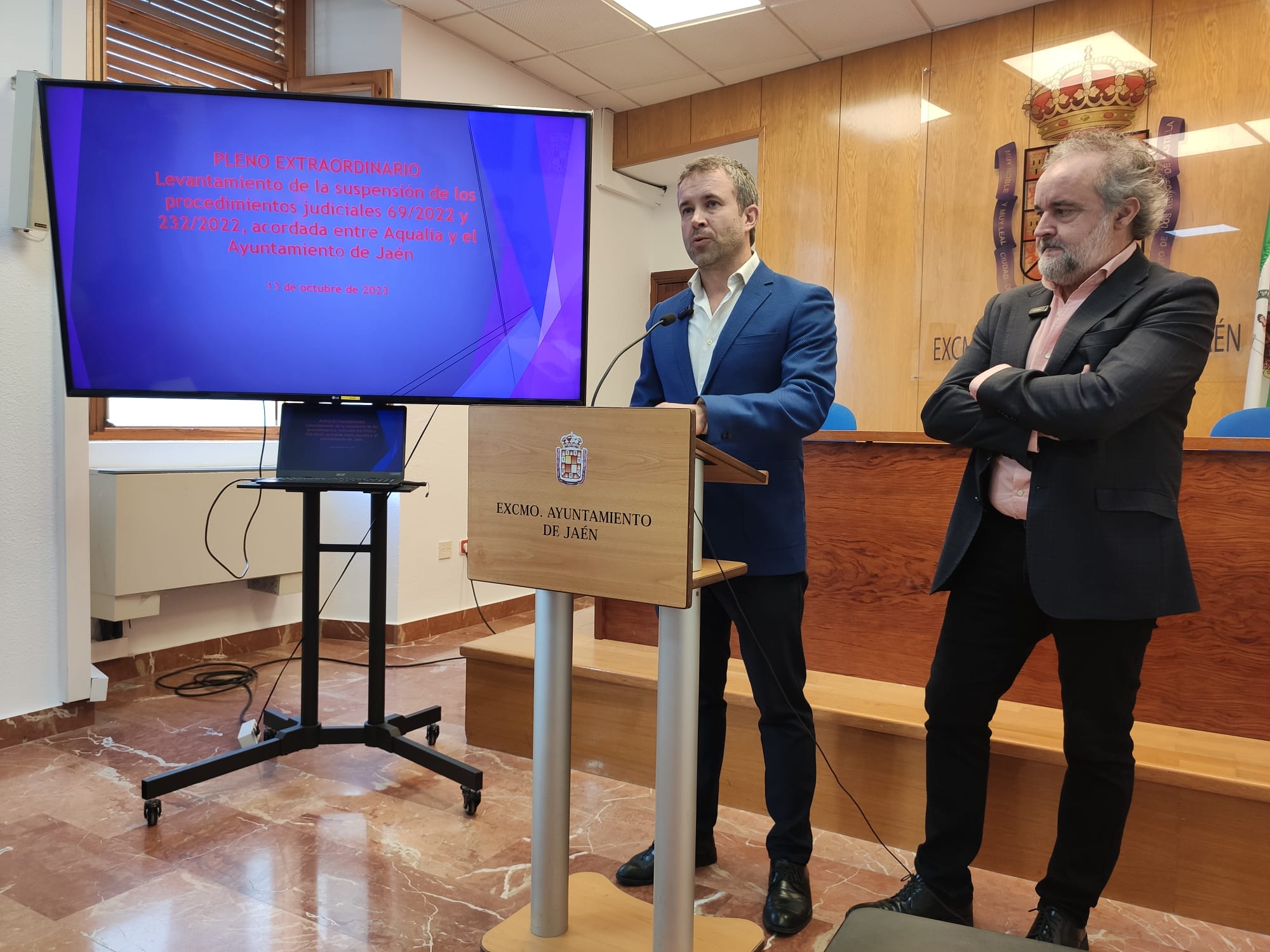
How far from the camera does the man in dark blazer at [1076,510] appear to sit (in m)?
1.44

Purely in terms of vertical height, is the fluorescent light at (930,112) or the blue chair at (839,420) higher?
the fluorescent light at (930,112)

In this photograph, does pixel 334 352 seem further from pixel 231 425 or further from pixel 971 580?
pixel 231 425

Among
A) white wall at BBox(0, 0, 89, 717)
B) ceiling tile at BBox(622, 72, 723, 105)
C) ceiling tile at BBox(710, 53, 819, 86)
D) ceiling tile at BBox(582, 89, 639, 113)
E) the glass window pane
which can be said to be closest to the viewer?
white wall at BBox(0, 0, 89, 717)

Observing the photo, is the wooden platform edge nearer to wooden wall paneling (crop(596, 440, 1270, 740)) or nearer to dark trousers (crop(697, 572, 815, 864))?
wooden wall paneling (crop(596, 440, 1270, 740))

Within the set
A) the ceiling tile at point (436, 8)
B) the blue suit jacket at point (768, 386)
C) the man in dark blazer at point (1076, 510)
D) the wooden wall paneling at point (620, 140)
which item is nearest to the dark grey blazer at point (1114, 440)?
the man in dark blazer at point (1076, 510)

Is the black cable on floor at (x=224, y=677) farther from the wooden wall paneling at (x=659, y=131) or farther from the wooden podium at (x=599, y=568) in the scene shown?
the wooden wall paneling at (x=659, y=131)

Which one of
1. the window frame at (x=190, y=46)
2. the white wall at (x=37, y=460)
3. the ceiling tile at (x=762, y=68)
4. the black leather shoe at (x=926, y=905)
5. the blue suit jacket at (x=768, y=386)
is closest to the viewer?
the black leather shoe at (x=926, y=905)

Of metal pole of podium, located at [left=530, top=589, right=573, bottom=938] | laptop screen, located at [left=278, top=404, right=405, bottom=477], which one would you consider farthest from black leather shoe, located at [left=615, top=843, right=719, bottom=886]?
laptop screen, located at [left=278, top=404, right=405, bottom=477]

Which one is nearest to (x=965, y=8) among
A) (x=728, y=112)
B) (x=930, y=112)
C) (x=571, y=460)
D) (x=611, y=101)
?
(x=930, y=112)

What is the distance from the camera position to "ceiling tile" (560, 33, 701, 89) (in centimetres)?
456

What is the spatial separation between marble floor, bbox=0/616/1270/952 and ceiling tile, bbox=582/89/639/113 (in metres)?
4.01

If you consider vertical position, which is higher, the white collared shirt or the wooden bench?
the white collared shirt

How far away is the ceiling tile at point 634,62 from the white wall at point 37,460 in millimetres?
2562

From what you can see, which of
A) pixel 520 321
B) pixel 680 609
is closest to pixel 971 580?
pixel 680 609
